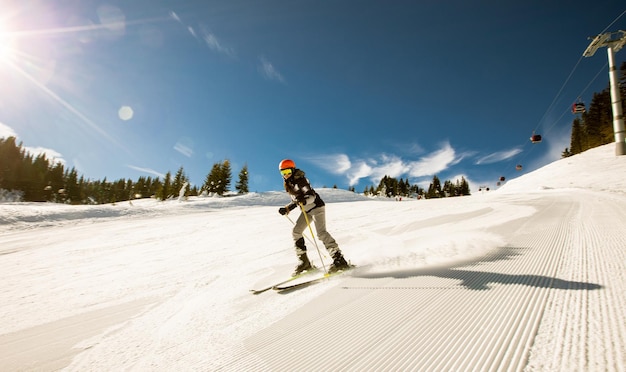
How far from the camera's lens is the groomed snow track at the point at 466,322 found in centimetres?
173

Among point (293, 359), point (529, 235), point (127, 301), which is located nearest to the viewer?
point (293, 359)

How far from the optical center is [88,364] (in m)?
2.33

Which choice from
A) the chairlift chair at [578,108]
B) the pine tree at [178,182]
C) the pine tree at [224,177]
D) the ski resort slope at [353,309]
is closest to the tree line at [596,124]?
the chairlift chair at [578,108]

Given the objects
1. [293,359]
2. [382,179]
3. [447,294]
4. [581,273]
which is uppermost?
[382,179]

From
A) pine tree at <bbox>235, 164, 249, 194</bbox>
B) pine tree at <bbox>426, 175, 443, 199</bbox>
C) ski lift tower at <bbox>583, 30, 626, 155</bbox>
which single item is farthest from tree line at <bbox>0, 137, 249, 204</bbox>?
pine tree at <bbox>426, 175, 443, 199</bbox>

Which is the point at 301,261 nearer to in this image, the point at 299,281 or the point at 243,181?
the point at 299,281

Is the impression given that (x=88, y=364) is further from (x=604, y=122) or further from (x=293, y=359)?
(x=604, y=122)

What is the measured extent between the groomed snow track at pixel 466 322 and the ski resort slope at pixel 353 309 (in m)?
0.01

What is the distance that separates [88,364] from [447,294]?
3.72 meters

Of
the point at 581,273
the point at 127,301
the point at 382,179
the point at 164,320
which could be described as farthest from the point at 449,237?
the point at 382,179

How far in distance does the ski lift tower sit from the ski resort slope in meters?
39.2

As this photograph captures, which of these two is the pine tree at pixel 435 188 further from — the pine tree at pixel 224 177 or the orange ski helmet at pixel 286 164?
the orange ski helmet at pixel 286 164

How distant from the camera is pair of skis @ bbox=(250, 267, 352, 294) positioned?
397 cm

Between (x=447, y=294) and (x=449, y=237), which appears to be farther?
(x=449, y=237)
